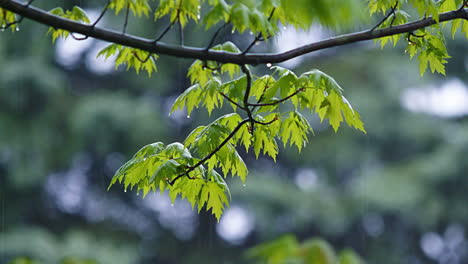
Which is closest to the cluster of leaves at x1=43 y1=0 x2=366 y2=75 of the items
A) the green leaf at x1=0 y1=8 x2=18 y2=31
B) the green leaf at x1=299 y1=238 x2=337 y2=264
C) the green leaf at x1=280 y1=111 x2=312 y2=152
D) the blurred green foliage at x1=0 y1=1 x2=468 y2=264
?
the green leaf at x1=0 y1=8 x2=18 y2=31

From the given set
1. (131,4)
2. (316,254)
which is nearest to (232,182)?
(316,254)

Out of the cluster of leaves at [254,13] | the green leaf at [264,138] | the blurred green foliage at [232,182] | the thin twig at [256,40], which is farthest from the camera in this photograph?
the blurred green foliage at [232,182]

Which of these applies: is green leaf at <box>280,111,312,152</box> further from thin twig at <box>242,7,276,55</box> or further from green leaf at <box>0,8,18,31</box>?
green leaf at <box>0,8,18,31</box>

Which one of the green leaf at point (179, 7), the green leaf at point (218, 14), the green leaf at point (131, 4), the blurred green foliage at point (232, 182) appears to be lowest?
the blurred green foliage at point (232, 182)

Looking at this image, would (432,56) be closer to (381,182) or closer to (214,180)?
(214,180)

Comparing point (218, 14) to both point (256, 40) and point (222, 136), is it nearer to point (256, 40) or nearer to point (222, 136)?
point (256, 40)

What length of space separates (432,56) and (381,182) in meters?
7.57

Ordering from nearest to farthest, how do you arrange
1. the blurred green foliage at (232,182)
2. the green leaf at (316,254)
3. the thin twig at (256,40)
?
the thin twig at (256,40) < the green leaf at (316,254) < the blurred green foliage at (232,182)

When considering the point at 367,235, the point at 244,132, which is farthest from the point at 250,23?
the point at 367,235

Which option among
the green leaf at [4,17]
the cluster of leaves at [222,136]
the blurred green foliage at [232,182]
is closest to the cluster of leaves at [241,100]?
the cluster of leaves at [222,136]

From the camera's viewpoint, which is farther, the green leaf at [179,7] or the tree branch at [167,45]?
the green leaf at [179,7]

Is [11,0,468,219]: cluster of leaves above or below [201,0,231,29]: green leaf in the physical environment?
below

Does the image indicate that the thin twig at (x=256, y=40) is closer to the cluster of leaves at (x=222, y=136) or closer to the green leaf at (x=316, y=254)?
the cluster of leaves at (x=222, y=136)

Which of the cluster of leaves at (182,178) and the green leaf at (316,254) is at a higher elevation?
the cluster of leaves at (182,178)
